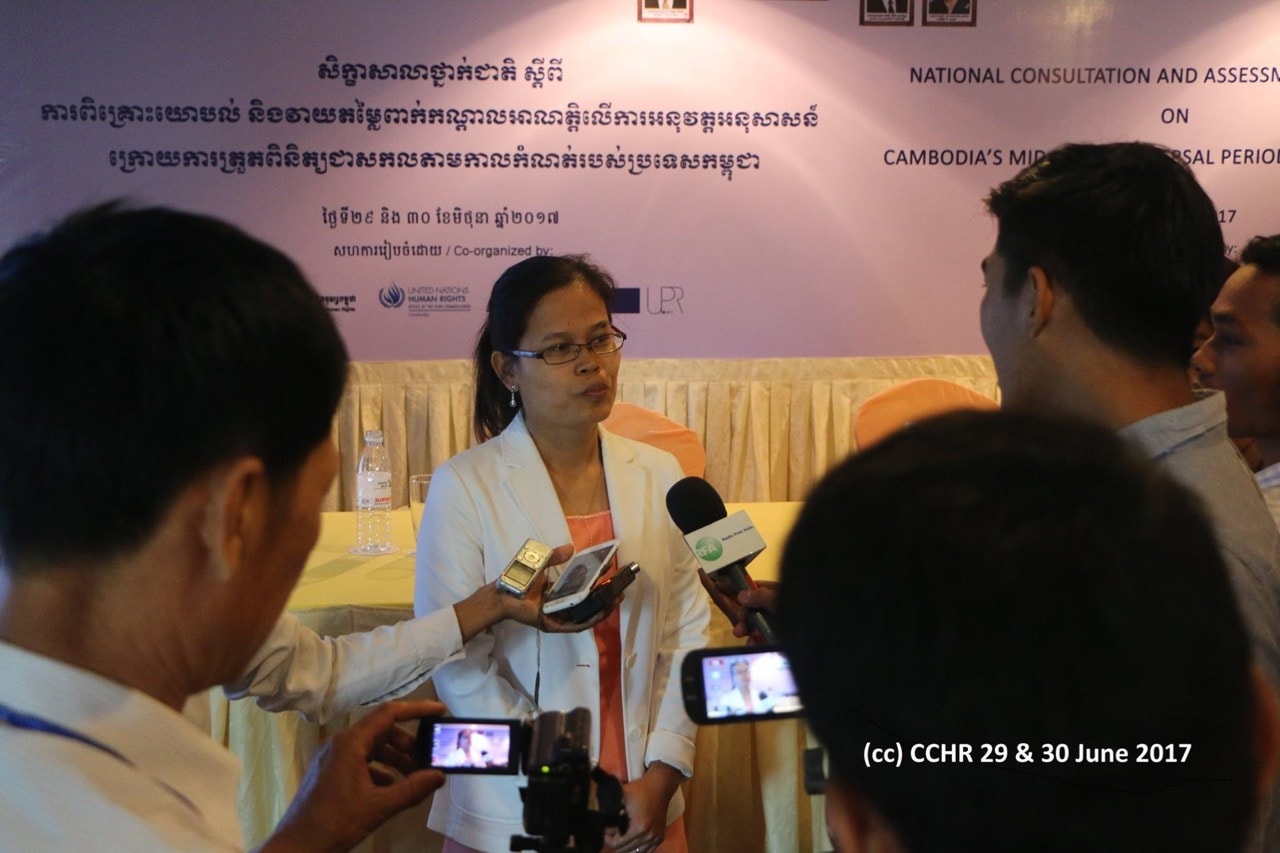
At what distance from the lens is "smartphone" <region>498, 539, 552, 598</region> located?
1.72m

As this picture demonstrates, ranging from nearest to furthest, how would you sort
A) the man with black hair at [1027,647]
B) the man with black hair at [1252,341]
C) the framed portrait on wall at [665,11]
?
the man with black hair at [1027,647]
the man with black hair at [1252,341]
the framed portrait on wall at [665,11]

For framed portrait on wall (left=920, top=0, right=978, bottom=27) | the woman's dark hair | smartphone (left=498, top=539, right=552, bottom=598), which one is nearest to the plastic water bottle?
the woman's dark hair

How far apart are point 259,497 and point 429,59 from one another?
159 inches

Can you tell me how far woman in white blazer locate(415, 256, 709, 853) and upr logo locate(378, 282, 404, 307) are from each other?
2564 millimetres

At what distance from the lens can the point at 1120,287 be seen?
4.04 ft

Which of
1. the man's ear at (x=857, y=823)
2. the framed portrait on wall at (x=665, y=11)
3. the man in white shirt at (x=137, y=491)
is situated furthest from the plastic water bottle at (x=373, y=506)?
the framed portrait on wall at (x=665, y=11)

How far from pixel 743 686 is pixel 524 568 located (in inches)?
30.0

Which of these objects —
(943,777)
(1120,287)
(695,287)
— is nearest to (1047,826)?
(943,777)

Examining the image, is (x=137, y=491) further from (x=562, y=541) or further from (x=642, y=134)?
(x=642, y=134)

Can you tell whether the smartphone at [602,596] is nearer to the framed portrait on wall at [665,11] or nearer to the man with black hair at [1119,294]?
the man with black hair at [1119,294]

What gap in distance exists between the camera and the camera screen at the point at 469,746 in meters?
1.14

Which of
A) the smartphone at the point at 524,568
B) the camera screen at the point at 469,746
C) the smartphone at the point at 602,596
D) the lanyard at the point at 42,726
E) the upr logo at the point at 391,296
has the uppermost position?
the upr logo at the point at 391,296

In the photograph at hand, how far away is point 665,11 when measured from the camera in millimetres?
4445

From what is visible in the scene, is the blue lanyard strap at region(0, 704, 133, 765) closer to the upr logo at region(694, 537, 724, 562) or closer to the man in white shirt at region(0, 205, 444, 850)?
the man in white shirt at region(0, 205, 444, 850)
